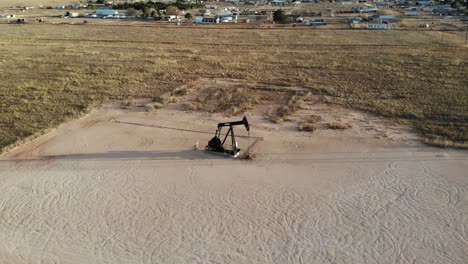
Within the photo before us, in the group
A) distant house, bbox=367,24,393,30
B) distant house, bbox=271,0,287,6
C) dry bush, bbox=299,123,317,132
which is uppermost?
distant house, bbox=271,0,287,6

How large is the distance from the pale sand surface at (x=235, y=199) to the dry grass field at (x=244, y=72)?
2.73 meters

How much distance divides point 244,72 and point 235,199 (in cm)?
1606

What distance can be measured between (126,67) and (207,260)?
21.9 m

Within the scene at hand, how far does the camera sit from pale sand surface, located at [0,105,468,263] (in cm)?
1108

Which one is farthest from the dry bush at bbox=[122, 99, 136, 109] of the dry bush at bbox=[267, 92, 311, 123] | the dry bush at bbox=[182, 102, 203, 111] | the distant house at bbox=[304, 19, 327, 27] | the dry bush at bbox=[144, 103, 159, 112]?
the distant house at bbox=[304, 19, 327, 27]

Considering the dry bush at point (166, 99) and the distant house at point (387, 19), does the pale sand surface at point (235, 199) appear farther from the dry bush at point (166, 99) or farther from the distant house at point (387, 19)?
the distant house at point (387, 19)

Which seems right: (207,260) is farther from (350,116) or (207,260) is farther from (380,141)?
(350,116)

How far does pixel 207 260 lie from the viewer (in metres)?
10.7

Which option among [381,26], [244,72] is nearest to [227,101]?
[244,72]

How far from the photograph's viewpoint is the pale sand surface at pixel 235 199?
1108cm

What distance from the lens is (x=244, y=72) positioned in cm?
2827

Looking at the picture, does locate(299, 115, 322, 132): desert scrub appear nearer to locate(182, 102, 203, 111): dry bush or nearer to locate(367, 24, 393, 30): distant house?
locate(182, 102, 203, 111): dry bush

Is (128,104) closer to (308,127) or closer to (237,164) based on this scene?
(237,164)

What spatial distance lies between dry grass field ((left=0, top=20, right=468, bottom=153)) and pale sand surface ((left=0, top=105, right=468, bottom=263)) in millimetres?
2730
